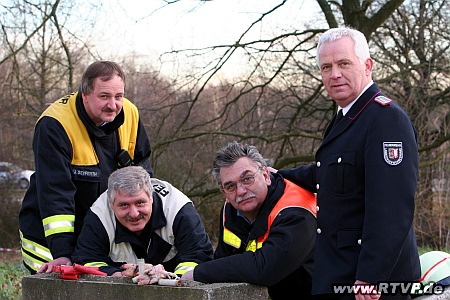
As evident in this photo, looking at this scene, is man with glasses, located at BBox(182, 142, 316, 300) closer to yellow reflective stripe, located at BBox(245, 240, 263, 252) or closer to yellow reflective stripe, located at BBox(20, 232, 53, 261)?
yellow reflective stripe, located at BBox(245, 240, 263, 252)

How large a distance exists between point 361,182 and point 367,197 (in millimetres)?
114

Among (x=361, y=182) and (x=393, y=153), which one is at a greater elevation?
(x=393, y=153)

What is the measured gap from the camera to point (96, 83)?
4.20m

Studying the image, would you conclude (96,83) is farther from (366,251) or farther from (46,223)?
(366,251)

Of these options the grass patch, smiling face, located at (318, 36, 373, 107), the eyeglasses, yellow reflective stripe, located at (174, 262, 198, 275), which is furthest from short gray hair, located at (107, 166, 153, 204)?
the grass patch

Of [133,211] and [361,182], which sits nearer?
[361,182]

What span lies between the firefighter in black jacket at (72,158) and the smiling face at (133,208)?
0.39 m

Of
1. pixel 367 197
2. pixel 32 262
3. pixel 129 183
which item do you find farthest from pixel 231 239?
pixel 32 262

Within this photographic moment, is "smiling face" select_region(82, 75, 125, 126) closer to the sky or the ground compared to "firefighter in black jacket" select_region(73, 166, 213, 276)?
closer to the sky

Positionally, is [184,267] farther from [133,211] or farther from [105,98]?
[105,98]

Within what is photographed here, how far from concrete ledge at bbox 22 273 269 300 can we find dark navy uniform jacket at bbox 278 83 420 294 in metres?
0.37

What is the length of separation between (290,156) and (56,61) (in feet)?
12.6

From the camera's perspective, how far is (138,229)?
4070mm

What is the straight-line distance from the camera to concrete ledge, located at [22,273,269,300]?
320 cm
